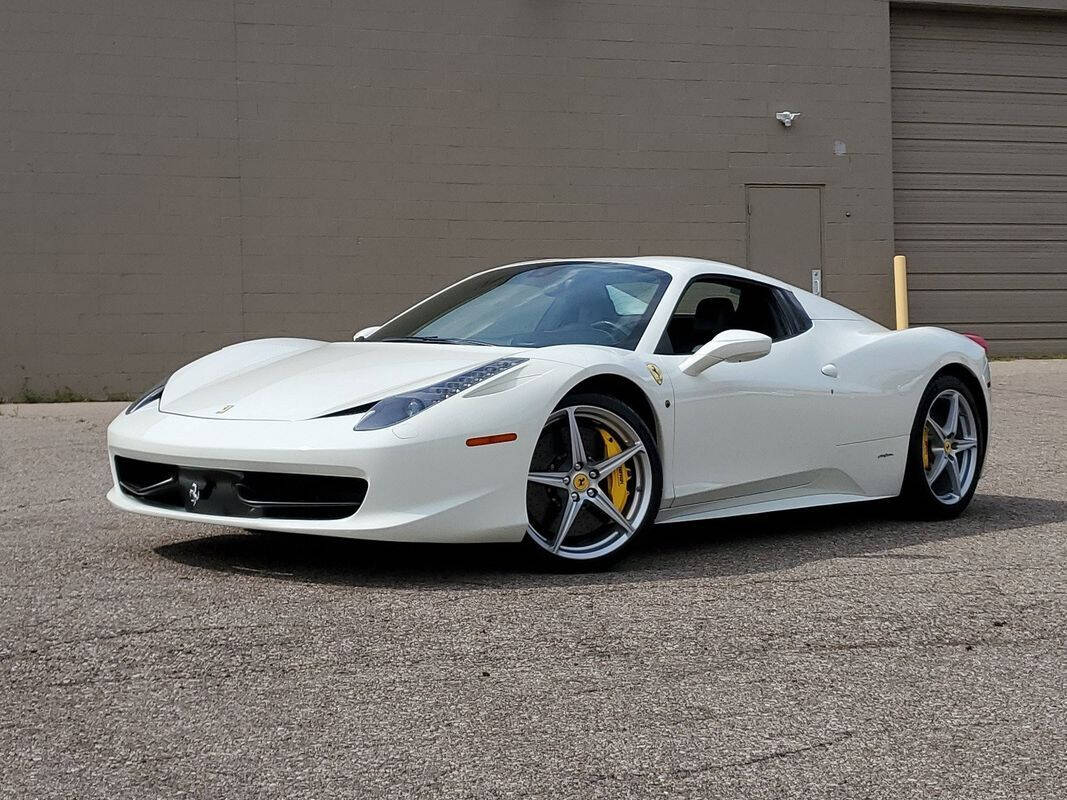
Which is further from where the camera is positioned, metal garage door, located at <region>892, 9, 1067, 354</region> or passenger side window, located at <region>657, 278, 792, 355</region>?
metal garage door, located at <region>892, 9, 1067, 354</region>

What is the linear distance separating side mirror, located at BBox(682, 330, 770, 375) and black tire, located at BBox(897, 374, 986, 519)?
1.32 m

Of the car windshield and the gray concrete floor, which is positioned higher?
the car windshield

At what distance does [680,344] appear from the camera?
540cm

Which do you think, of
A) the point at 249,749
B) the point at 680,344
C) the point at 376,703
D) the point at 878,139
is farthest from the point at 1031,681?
the point at 878,139

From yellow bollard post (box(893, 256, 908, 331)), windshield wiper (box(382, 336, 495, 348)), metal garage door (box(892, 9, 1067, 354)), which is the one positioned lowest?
windshield wiper (box(382, 336, 495, 348))

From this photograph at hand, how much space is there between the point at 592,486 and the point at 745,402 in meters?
0.91

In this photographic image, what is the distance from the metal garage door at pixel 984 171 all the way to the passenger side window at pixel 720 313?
11080 mm

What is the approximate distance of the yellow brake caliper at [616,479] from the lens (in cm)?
481

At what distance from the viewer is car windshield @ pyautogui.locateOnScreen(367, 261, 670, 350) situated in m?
5.22

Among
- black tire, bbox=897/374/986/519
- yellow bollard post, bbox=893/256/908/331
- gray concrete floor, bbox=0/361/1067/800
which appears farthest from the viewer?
yellow bollard post, bbox=893/256/908/331

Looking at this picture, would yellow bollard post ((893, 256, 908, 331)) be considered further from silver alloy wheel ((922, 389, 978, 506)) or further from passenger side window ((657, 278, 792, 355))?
passenger side window ((657, 278, 792, 355))

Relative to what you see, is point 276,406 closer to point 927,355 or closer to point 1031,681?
point 1031,681

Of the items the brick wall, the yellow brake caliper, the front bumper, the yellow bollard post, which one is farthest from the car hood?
the yellow bollard post

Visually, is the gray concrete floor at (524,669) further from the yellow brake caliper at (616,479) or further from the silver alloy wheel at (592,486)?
the yellow brake caliper at (616,479)
